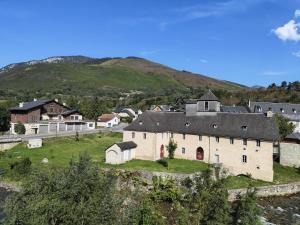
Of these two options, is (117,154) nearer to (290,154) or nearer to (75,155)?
(75,155)

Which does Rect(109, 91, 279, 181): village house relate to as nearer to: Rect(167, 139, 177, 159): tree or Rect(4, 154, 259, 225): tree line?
Rect(167, 139, 177, 159): tree

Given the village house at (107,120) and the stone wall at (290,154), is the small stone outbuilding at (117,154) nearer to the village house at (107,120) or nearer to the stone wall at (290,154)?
the stone wall at (290,154)

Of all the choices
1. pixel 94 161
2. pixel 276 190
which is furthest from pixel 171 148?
pixel 276 190

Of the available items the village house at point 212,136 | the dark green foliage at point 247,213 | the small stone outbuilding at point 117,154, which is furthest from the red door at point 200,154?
the dark green foliage at point 247,213

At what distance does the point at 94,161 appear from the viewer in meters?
48.0

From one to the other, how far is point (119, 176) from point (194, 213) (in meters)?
18.0

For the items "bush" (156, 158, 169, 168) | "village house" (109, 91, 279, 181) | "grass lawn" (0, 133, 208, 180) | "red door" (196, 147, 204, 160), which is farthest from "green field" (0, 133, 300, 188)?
"village house" (109, 91, 279, 181)

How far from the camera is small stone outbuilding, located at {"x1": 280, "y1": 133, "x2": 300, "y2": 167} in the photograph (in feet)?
166

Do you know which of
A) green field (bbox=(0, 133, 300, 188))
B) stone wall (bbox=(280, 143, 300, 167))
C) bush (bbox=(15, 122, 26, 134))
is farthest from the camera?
bush (bbox=(15, 122, 26, 134))

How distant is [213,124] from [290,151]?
11213 mm

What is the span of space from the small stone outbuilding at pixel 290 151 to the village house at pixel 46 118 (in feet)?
145

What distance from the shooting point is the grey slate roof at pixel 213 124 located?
4603cm

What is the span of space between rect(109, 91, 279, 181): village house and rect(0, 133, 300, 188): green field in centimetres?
171

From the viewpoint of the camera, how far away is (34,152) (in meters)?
54.8
